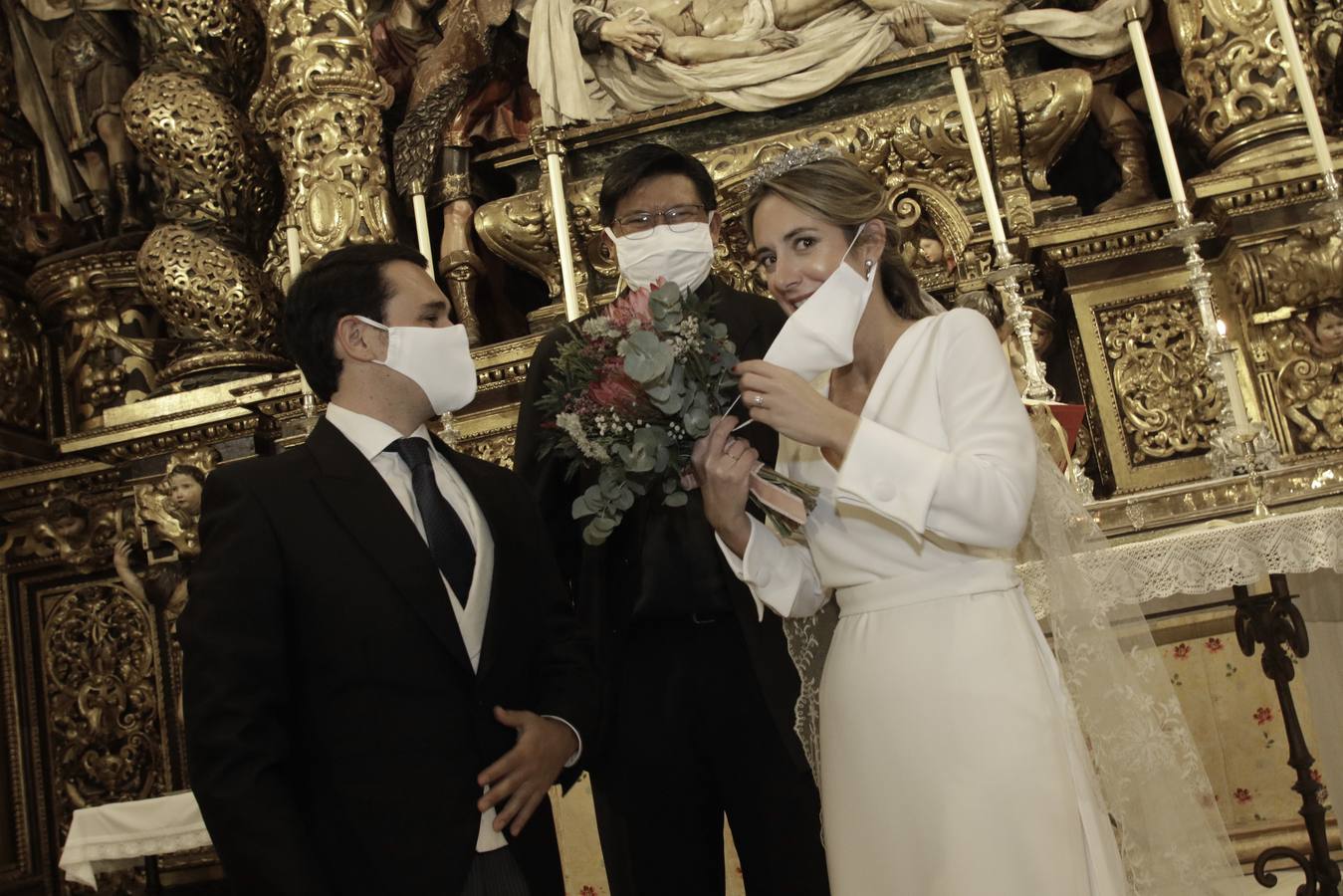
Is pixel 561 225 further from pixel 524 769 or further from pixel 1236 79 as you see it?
pixel 1236 79

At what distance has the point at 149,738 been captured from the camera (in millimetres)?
5301

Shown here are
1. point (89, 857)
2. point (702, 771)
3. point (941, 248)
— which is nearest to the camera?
point (702, 771)

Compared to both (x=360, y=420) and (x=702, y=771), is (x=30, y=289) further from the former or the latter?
(x=702, y=771)

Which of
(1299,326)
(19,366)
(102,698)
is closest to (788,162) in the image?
(1299,326)

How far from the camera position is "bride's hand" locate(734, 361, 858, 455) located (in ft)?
6.33

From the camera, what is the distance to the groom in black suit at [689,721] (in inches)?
88.7

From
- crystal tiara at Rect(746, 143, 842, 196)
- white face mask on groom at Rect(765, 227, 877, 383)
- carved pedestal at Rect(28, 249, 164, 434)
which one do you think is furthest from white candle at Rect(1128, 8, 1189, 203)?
carved pedestal at Rect(28, 249, 164, 434)

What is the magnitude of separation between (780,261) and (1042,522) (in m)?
0.64

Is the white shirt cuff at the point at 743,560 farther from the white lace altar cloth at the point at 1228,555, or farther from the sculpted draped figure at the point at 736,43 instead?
the sculpted draped figure at the point at 736,43

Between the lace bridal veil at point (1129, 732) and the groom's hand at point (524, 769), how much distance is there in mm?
861

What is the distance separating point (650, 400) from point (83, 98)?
5294 millimetres

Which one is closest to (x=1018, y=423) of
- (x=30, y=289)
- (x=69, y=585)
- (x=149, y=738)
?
(x=149, y=738)

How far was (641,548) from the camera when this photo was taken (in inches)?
95.0

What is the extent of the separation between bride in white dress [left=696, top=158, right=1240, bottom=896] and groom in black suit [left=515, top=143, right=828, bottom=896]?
0.21 m
